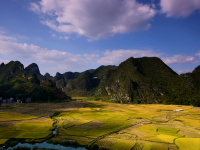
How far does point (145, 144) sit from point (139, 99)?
12677cm

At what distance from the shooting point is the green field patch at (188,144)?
23516 millimetres

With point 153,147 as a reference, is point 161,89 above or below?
above

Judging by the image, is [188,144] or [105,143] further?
[105,143]

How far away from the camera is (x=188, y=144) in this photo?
2506cm

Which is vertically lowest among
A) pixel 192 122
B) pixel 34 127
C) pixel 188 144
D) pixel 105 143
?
pixel 192 122

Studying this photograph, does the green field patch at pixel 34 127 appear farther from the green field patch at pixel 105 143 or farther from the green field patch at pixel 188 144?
the green field patch at pixel 188 144

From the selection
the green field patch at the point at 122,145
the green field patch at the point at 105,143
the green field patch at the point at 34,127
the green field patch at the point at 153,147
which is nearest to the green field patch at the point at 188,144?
the green field patch at the point at 153,147

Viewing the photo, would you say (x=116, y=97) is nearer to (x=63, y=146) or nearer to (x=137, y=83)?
(x=137, y=83)

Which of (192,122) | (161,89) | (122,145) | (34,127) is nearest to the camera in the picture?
(122,145)

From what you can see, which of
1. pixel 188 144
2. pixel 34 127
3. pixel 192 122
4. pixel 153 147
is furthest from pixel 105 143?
pixel 192 122

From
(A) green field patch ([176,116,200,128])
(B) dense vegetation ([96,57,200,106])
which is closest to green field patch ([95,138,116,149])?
(A) green field patch ([176,116,200,128])

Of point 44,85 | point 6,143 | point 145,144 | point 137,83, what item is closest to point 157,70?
point 137,83

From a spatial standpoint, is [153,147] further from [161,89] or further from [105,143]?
[161,89]

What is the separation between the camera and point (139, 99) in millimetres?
144750
